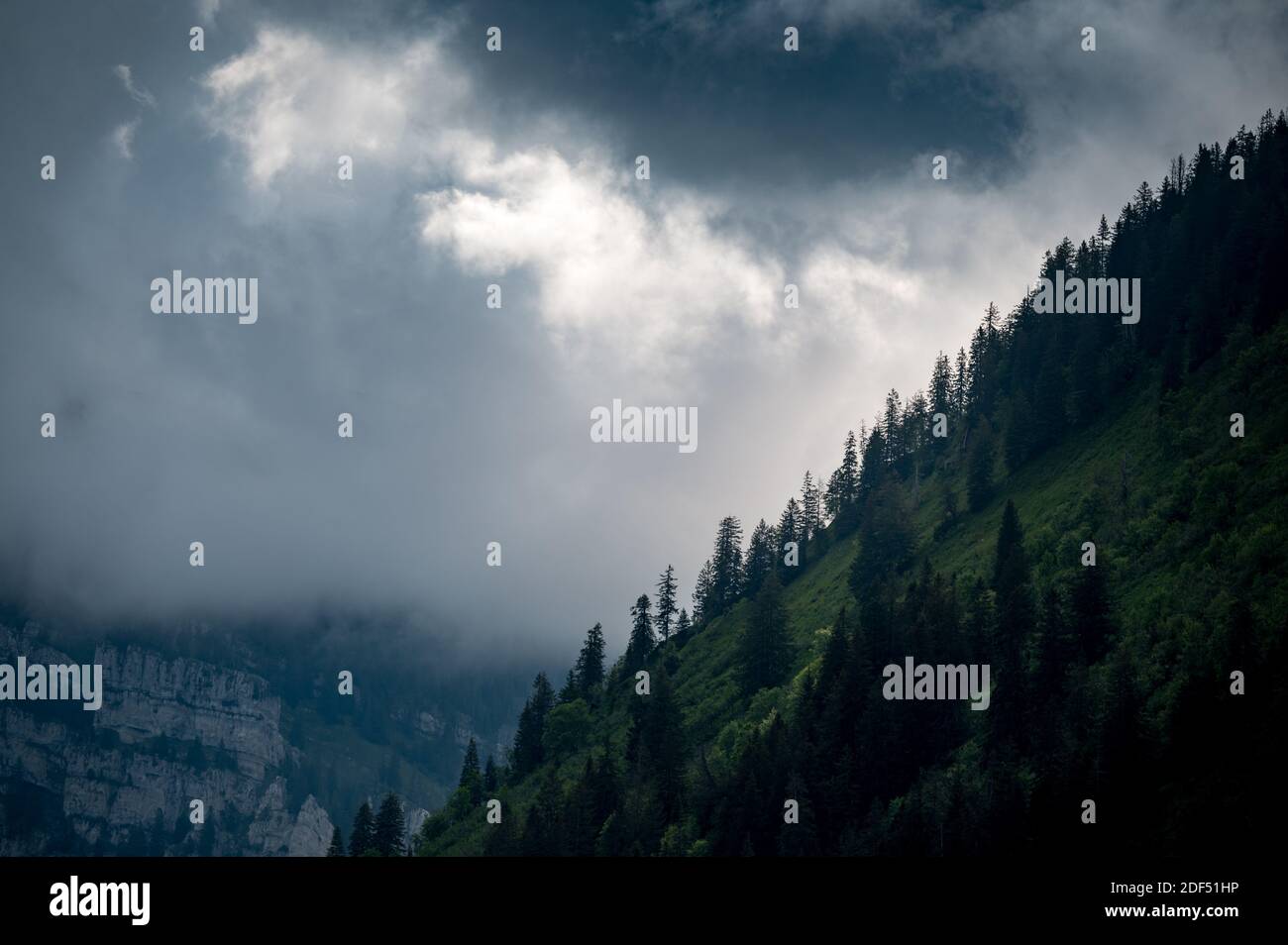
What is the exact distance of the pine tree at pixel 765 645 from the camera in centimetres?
13725

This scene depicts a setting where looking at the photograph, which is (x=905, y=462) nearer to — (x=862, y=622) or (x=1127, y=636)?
(x=862, y=622)

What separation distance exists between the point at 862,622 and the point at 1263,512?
121 feet

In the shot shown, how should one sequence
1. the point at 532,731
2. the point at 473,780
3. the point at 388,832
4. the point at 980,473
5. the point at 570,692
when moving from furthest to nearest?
the point at 570,692 → the point at 473,780 → the point at 532,731 → the point at 980,473 → the point at 388,832

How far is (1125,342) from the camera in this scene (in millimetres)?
152750

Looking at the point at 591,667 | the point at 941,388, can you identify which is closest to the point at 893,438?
the point at 941,388

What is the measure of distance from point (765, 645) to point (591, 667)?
43.1 meters

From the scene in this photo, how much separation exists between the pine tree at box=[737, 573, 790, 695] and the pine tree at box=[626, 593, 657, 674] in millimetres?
29796

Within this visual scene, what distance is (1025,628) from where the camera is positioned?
97000 millimetres

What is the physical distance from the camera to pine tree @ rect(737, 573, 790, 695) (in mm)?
137250

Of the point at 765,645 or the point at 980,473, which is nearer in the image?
the point at 765,645

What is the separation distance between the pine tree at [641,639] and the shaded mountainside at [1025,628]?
0.46 meters

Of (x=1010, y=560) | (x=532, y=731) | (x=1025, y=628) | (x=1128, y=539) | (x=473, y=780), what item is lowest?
(x=473, y=780)

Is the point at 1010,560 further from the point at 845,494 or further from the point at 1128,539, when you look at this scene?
the point at 845,494
